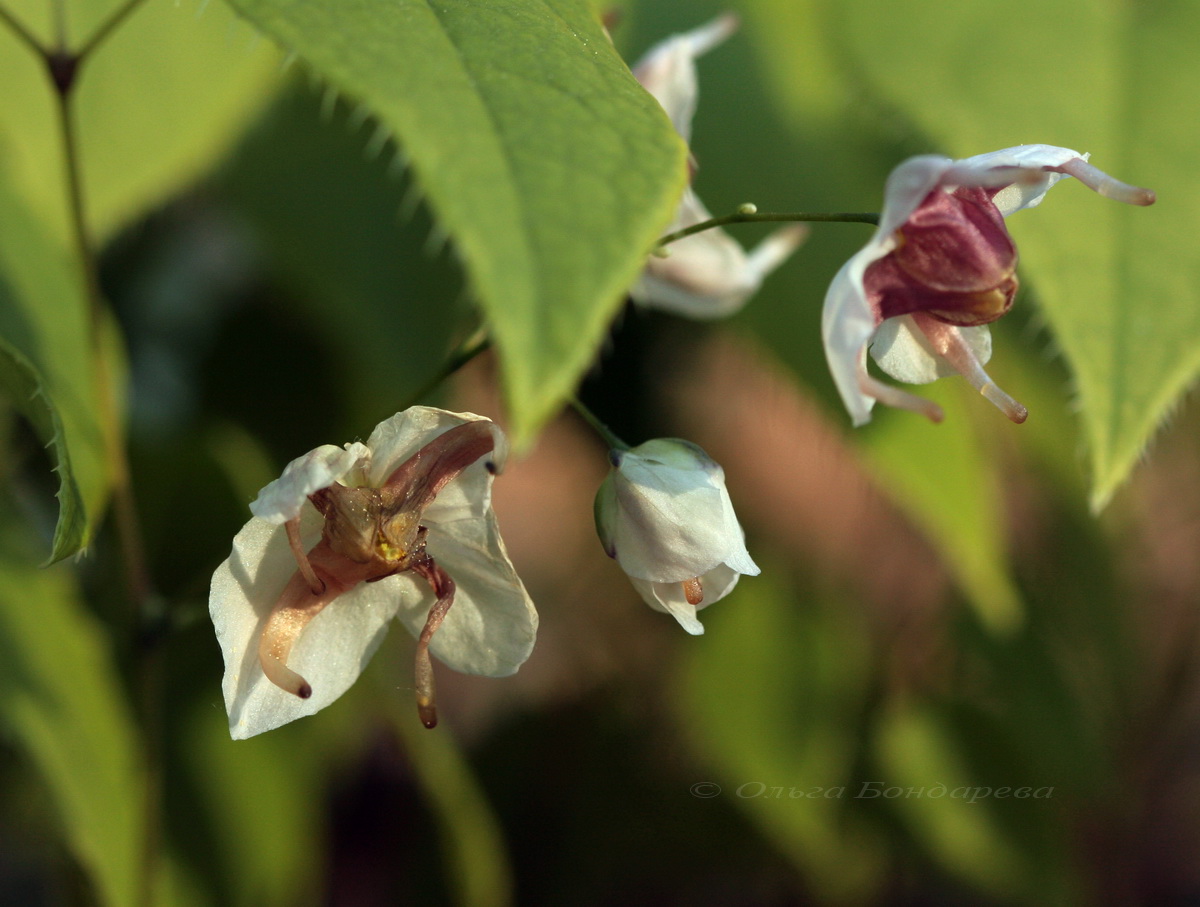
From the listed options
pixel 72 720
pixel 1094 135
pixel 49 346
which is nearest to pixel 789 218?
pixel 1094 135

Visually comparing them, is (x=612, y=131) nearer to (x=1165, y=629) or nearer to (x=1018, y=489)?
(x=1018, y=489)

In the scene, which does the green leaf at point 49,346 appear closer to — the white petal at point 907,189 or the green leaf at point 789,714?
the white petal at point 907,189

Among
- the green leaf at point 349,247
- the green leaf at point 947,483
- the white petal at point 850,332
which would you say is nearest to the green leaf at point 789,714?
the green leaf at point 947,483

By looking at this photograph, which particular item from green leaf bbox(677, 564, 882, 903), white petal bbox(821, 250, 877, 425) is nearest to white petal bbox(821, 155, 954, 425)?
white petal bbox(821, 250, 877, 425)

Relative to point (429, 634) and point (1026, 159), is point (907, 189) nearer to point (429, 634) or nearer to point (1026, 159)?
point (1026, 159)

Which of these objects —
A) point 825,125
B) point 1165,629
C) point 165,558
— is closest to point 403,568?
point 165,558

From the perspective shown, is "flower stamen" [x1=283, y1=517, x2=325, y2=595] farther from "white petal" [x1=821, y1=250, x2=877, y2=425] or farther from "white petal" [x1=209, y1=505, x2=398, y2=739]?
"white petal" [x1=821, y1=250, x2=877, y2=425]
